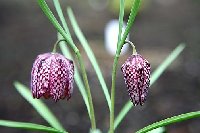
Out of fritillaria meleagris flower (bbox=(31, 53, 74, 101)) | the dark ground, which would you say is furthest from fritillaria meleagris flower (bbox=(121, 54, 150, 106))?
the dark ground

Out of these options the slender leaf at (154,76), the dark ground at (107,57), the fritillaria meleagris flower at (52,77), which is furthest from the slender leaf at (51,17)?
the dark ground at (107,57)

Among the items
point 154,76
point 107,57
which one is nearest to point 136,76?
point 154,76

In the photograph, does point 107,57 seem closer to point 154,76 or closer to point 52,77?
point 154,76

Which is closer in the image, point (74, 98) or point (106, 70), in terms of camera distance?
point (74, 98)

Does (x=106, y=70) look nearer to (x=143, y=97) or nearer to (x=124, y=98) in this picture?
(x=124, y=98)

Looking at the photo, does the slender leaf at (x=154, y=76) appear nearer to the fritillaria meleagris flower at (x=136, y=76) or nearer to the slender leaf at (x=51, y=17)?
the fritillaria meleagris flower at (x=136, y=76)

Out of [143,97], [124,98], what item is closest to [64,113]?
[124,98]
